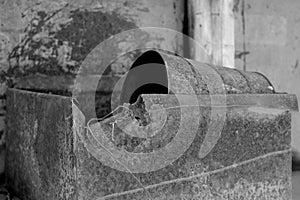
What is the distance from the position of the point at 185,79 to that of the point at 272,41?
6.06 ft

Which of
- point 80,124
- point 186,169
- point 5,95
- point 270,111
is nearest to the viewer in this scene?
point 80,124

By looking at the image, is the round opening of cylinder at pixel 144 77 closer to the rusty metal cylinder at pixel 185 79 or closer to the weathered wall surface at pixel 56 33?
the rusty metal cylinder at pixel 185 79

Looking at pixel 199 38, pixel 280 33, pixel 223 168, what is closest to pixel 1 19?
pixel 199 38

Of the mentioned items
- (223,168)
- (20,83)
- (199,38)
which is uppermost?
(199,38)

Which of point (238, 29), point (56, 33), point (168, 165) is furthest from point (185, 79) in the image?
point (238, 29)

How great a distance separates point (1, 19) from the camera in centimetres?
252

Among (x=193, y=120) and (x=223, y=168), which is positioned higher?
(x=193, y=120)

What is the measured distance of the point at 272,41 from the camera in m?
3.29

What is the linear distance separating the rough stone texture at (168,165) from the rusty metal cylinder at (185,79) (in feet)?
0.42

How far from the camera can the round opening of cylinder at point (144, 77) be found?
2.20 metres

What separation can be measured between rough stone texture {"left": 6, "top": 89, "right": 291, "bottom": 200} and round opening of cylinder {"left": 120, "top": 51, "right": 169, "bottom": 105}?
1.80ft

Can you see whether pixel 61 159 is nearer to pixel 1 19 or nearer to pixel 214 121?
pixel 214 121

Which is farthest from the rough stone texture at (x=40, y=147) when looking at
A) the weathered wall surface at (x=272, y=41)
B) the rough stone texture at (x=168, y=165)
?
the weathered wall surface at (x=272, y=41)

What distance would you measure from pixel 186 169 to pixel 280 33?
2.15m
